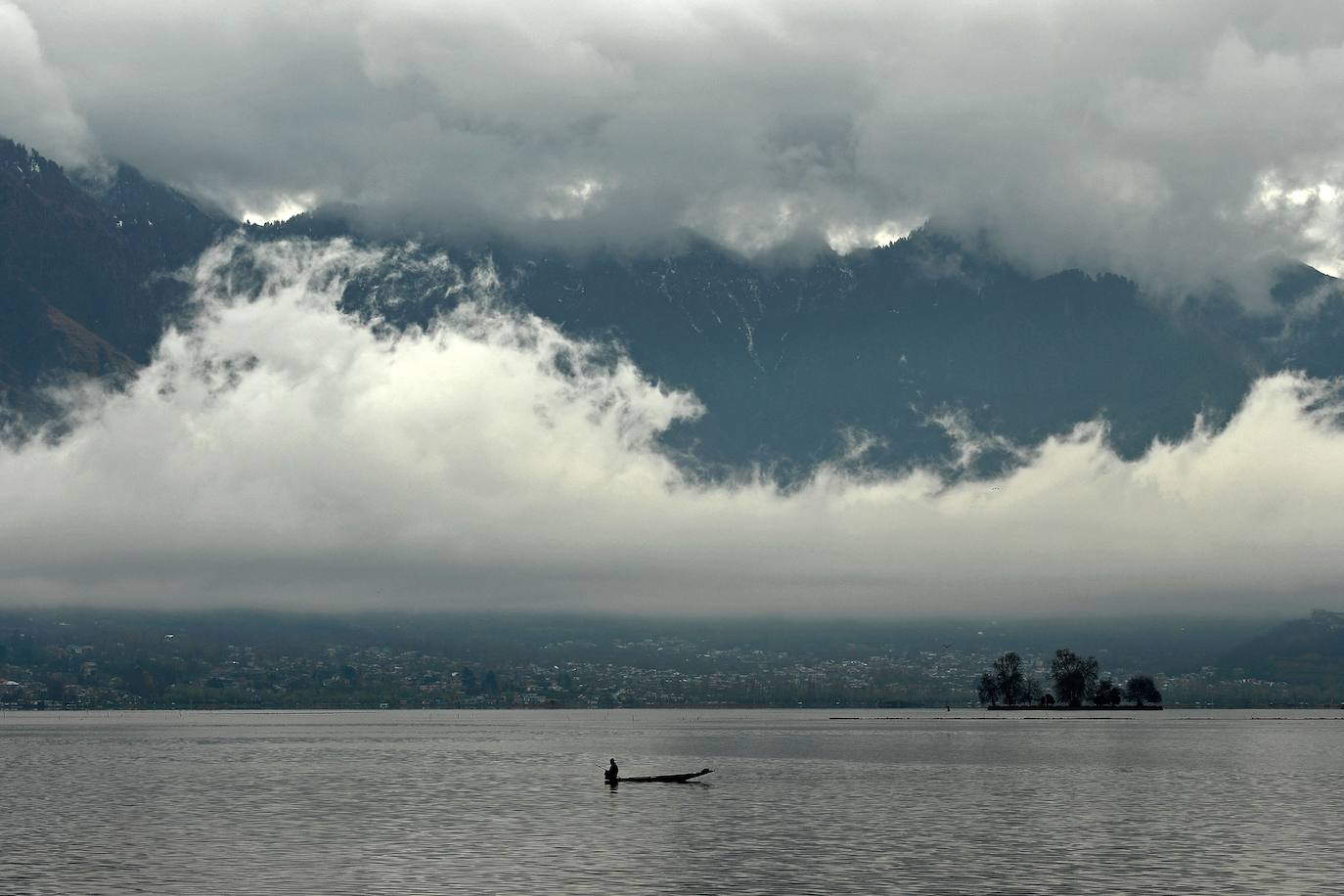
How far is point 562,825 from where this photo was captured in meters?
138

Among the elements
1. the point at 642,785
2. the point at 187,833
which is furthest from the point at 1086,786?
the point at 187,833

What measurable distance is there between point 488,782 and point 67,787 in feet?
157

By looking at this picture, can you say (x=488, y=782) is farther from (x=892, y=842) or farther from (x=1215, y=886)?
(x=1215, y=886)

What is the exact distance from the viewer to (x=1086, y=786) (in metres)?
181

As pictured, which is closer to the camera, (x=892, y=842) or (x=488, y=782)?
(x=892, y=842)

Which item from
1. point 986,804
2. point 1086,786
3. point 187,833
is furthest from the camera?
point 1086,786

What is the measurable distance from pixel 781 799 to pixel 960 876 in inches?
2518

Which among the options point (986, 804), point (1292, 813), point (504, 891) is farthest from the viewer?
point (986, 804)

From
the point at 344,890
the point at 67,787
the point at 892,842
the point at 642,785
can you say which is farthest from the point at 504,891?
the point at 67,787

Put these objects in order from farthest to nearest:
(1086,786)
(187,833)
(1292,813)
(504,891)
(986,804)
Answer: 1. (1086,786)
2. (986,804)
3. (1292,813)
4. (187,833)
5. (504,891)

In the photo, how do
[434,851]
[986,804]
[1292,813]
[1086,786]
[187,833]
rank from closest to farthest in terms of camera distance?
[434,851] → [187,833] → [1292,813] → [986,804] → [1086,786]

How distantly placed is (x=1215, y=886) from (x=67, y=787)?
449 ft

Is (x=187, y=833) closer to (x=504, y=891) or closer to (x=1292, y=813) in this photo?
(x=504, y=891)

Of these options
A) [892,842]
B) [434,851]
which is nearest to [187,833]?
[434,851]
